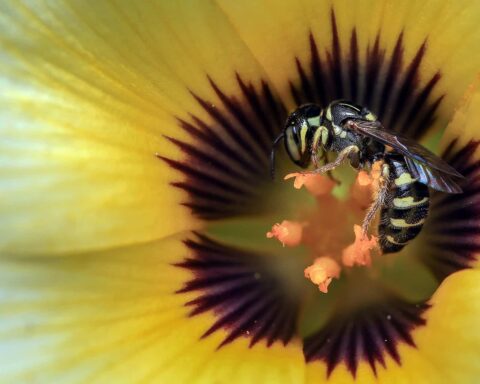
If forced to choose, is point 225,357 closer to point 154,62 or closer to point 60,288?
point 60,288

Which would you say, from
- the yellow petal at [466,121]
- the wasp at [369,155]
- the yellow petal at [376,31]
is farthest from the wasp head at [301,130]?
the yellow petal at [466,121]

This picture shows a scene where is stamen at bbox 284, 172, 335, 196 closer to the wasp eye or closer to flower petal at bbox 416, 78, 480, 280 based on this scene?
the wasp eye

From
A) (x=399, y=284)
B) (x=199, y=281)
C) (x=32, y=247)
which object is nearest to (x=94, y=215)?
(x=32, y=247)

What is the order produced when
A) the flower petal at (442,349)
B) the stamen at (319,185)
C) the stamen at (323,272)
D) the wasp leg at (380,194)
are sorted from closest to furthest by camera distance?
the flower petal at (442,349) → the wasp leg at (380,194) → the stamen at (323,272) → the stamen at (319,185)

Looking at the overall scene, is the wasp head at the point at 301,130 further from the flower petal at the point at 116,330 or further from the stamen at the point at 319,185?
the flower petal at the point at 116,330

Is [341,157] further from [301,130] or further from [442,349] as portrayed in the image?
[442,349]

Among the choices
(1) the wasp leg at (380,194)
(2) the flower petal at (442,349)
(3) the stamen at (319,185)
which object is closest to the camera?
(2) the flower petal at (442,349)

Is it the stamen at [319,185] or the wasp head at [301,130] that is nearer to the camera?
the wasp head at [301,130]

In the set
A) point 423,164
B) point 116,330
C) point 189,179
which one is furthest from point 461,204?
point 116,330
